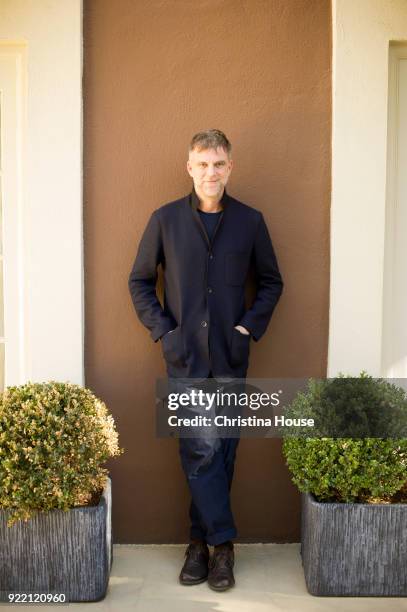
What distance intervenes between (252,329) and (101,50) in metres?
1.69

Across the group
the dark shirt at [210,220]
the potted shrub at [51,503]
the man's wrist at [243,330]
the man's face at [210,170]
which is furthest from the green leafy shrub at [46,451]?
the man's face at [210,170]

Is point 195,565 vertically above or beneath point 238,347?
beneath

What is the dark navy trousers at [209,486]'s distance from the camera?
11.2 ft

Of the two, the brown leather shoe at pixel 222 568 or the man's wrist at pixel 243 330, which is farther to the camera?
the man's wrist at pixel 243 330

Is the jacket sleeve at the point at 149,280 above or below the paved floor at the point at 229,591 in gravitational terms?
above

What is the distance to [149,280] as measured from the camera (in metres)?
3.61

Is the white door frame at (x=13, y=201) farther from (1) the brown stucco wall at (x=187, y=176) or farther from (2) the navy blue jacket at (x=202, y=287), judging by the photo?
(2) the navy blue jacket at (x=202, y=287)

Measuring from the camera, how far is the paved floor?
3.18 m

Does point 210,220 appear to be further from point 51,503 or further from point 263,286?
point 51,503

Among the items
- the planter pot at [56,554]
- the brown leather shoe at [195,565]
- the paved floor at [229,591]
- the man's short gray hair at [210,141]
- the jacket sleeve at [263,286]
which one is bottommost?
the paved floor at [229,591]

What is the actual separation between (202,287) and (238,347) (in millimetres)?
356

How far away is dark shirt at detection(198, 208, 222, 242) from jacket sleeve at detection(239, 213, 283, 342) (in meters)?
0.23

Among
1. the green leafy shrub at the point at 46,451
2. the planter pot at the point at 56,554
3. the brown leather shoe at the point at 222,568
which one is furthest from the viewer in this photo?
the brown leather shoe at the point at 222,568

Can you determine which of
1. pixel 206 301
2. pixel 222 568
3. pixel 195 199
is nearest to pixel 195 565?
pixel 222 568
